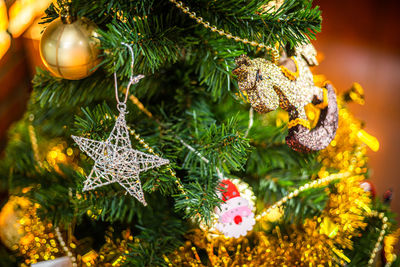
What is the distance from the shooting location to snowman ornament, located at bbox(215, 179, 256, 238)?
1.51 feet

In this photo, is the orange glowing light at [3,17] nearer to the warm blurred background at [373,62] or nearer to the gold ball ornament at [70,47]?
the gold ball ornament at [70,47]

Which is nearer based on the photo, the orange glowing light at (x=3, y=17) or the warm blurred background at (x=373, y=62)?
the orange glowing light at (x=3, y=17)

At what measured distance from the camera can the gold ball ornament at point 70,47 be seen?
15.3 inches

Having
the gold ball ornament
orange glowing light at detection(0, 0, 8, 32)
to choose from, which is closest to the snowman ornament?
the gold ball ornament

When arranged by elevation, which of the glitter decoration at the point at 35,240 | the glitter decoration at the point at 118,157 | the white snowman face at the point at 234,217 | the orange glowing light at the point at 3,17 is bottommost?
the glitter decoration at the point at 35,240

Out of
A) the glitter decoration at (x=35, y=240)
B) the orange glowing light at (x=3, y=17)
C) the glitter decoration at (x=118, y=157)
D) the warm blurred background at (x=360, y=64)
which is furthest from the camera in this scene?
the warm blurred background at (x=360, y=64)

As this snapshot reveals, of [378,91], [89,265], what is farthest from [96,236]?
[378,91]

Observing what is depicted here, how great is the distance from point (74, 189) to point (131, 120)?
15cm

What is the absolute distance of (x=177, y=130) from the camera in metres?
0.53

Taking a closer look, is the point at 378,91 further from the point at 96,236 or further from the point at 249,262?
the point at 96,236

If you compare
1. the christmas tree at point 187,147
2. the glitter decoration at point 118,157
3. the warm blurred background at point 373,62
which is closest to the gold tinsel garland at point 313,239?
the christmas tree at point 187,147

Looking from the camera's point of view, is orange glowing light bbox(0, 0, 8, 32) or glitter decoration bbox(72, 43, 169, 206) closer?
glitter decoration bbox(72, 43, 169, 206)

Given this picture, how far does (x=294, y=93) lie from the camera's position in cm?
43

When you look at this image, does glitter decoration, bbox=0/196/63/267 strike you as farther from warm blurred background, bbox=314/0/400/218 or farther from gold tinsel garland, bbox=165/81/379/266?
warm blurred background, bbox=314/0/400/218
